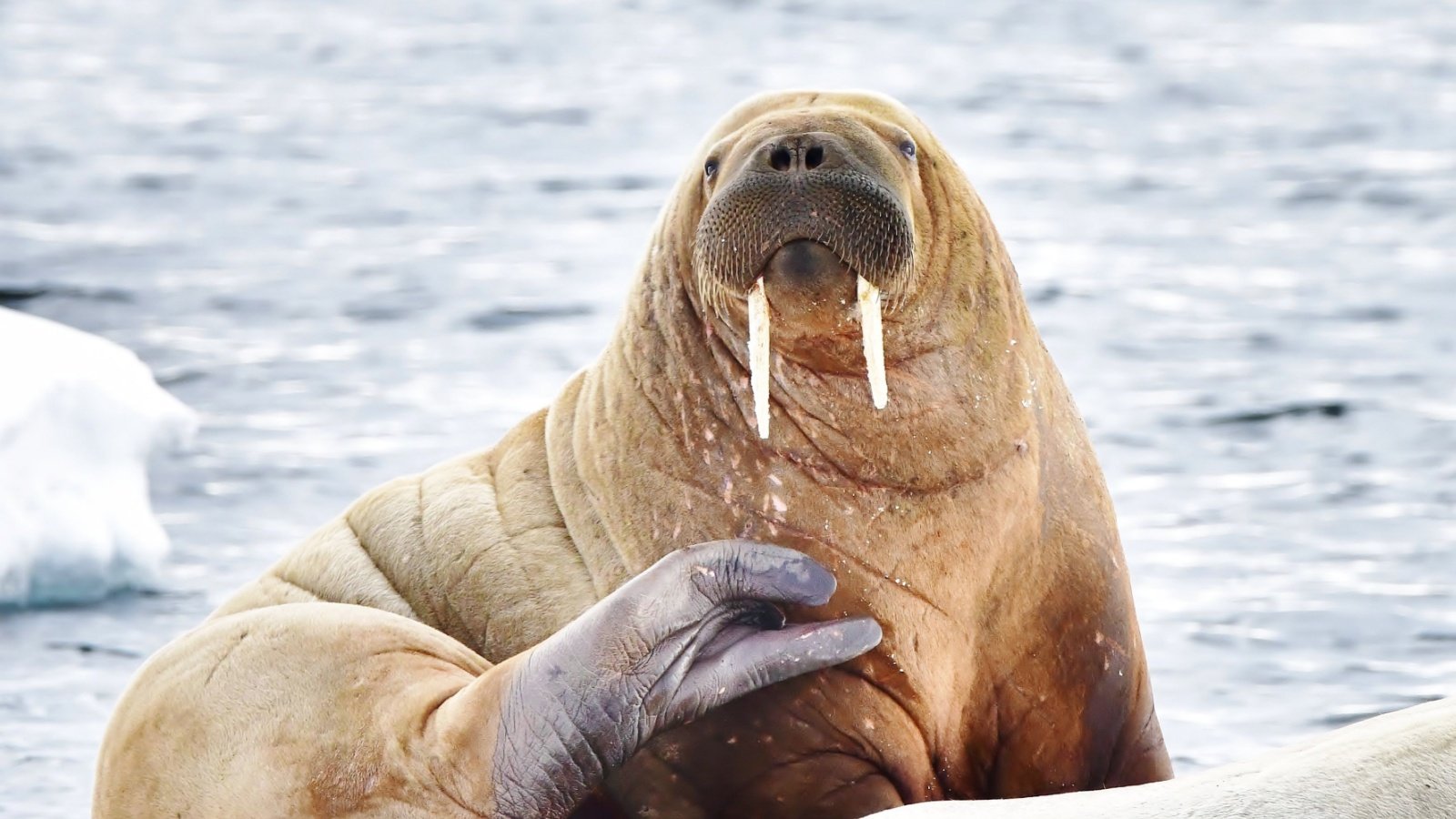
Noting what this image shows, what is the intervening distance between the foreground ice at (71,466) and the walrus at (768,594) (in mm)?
2832

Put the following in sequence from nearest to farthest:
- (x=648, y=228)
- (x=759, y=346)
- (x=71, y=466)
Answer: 1. (x=759, y=346)
2. (x=71, y=466)
3. (x=648, y=228)

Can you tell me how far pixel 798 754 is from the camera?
5262mm

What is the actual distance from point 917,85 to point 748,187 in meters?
13.0

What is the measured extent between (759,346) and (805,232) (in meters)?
0.27

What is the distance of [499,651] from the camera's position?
5.69 m

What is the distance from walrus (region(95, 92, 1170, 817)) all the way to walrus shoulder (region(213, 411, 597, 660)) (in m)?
0.01

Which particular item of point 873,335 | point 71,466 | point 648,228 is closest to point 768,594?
point 873,335

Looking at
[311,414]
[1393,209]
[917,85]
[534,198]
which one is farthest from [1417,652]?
[917,85]

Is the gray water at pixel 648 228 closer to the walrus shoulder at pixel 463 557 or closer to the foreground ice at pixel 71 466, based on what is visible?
the foreground ice at pixel 71 466

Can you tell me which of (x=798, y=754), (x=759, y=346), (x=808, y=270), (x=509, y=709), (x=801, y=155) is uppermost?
(x=801, y=155)

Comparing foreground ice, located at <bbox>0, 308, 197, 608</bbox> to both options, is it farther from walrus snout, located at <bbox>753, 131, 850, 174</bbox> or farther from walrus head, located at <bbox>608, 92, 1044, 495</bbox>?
walrus snout, located at <bbox>753, 131, 850, 174</bbox>

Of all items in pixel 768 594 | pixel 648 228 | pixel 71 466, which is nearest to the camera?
pixel 768 594

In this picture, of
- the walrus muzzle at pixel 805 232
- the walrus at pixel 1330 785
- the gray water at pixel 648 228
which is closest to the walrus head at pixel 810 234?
the walrus muzzle at pixel 805 232

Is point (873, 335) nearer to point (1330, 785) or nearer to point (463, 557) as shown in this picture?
point (463, 557)
